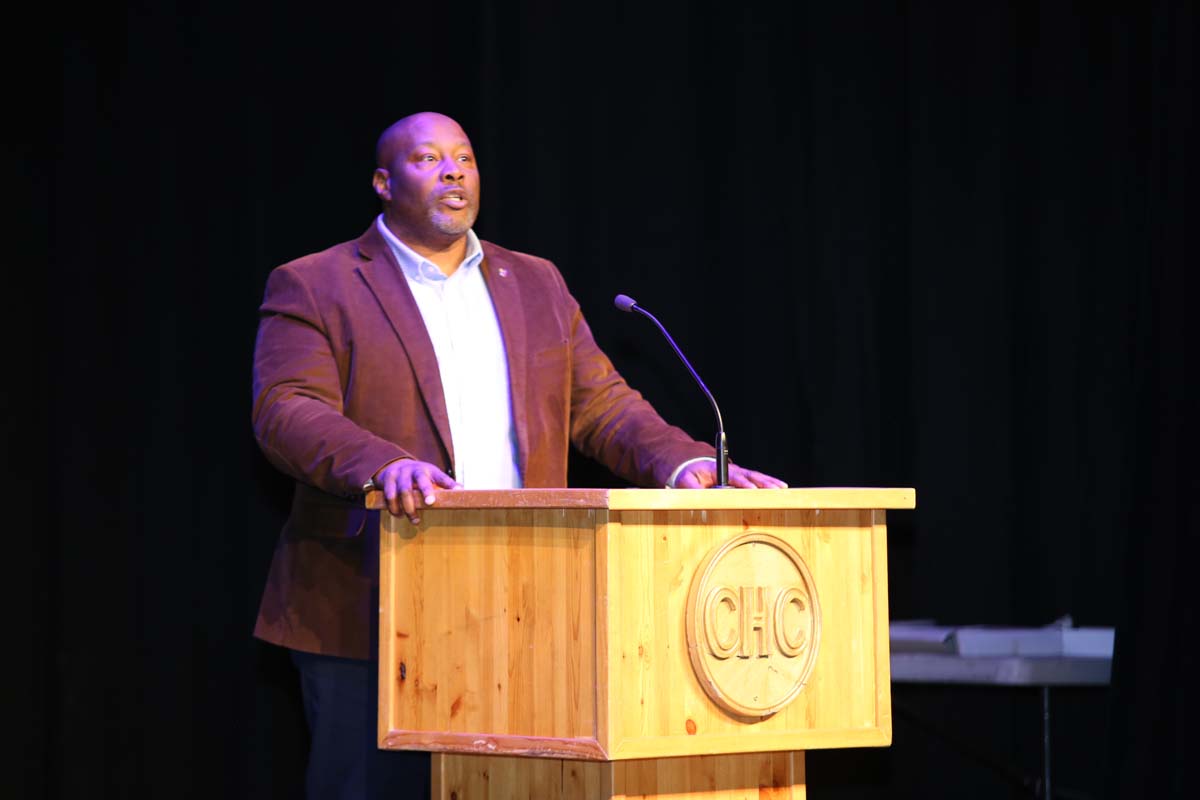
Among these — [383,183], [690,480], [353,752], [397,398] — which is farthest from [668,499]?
[383,183]

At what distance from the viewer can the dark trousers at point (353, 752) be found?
2.85 meters

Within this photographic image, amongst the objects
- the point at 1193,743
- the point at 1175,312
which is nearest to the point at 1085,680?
the point at 1193,743

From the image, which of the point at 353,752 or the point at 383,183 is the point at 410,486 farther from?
the point at 383,183

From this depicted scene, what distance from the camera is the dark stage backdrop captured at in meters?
4.10

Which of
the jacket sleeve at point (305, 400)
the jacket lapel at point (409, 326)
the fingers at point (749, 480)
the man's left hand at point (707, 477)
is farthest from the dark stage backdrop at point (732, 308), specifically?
the fingers at point (749, 480)

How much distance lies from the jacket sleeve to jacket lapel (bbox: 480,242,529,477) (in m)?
0.31

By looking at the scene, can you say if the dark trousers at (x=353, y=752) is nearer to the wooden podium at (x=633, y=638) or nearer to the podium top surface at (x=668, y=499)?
the wooden podium at (x=633, y=638)

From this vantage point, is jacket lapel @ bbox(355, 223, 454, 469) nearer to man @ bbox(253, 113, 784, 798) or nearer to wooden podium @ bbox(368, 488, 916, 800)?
man @ bbox(253, 113, 784, 798)

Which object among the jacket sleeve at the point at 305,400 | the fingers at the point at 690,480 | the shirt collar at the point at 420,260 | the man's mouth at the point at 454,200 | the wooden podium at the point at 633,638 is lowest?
the wooden podium at the point at 633,638

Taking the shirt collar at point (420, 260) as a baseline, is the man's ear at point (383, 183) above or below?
above

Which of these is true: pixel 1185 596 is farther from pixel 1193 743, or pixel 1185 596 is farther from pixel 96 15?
pixel 96 15

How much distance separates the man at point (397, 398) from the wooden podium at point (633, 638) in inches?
14.9

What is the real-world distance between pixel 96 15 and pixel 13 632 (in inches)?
67.7

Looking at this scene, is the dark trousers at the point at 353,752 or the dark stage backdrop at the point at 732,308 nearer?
the dark trousers at the point at 353,752
